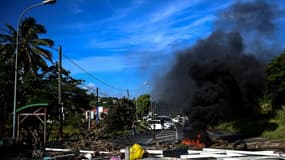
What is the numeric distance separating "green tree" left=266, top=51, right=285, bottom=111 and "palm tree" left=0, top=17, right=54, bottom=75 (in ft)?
75.1

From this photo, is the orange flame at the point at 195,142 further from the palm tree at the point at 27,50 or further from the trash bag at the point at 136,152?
the palm tree at the point at 27,50

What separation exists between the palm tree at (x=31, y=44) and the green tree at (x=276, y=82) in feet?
75.1

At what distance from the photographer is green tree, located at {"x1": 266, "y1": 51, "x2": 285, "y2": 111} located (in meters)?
37.0

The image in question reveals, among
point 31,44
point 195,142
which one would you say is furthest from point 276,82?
point 31,44

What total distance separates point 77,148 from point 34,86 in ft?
59.0

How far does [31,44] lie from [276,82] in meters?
25.9

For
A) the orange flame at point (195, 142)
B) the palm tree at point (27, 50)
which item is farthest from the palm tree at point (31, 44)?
the orange flame at point (195, 142)

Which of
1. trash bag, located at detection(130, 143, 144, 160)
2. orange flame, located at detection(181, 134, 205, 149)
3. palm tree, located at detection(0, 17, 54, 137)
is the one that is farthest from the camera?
palm tree, located at detection(0, 17, 54, 137)

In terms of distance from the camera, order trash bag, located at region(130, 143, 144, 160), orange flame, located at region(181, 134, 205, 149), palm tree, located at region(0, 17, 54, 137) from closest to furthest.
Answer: trash bag, located at region(130, 143, 144, 160) < orange flame, located at region(181, 134, 205, 149) < palm tree, located at region(0, 17, 54, 137)

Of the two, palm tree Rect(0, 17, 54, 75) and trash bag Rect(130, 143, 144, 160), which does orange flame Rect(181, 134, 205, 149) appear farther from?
palm tree Rect(0, 17, 54, 75)

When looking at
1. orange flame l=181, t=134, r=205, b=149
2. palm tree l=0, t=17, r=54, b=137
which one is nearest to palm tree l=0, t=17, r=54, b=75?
palm tree l=0, t=17, r=54, b=137

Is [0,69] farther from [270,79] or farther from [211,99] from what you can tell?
[270,79]

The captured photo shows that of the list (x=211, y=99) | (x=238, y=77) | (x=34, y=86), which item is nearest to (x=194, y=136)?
(x=211, y=99)

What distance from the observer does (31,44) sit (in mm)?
37375
